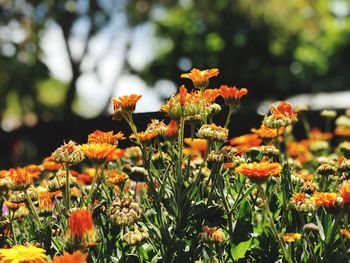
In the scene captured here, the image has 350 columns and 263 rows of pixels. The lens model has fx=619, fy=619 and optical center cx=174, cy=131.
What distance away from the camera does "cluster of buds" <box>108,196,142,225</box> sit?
1.80 metres

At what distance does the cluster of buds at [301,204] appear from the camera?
192 cm

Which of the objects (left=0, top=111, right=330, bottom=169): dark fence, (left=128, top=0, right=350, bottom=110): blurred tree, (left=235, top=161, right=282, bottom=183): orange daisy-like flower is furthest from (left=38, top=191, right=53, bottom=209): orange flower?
(left=128, top=0, right=350, bottom=110): blurred tree

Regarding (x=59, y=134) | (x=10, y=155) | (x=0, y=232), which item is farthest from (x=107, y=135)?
(x=10, y=155)

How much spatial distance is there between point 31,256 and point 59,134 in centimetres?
878

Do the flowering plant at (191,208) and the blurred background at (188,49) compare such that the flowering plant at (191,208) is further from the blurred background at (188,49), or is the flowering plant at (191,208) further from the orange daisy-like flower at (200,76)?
the blurred background at (188,49)

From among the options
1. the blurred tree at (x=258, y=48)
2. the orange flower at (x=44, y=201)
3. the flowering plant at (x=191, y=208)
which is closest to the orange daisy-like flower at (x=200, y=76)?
the flowering plant at (x=191, y=208)

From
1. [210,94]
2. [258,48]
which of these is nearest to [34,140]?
[210,94]

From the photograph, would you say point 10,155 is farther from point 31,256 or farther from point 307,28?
point 307,28

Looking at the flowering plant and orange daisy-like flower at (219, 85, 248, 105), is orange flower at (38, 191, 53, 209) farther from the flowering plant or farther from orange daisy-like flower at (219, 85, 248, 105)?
orange daisy-like flower at (219, 85, 248, 105)

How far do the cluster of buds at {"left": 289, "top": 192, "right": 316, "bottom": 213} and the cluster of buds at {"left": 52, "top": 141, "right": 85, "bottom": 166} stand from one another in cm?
68

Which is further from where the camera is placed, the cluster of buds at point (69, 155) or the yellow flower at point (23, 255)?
the cluster of buds at point (69, 155)

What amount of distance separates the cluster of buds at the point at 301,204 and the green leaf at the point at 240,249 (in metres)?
0.19

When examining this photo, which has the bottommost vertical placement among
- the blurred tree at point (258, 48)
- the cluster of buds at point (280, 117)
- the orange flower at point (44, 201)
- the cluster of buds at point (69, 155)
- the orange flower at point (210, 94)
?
the orange flower at point (44, 201)

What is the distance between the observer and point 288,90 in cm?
3102
